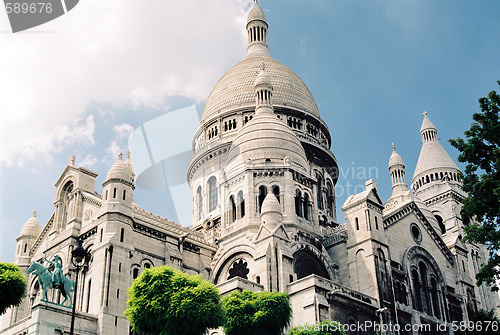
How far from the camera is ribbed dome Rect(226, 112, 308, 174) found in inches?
2399

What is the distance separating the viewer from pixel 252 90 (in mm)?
76250

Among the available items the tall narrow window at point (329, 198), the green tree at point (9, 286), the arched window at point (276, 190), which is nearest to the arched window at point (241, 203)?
the arched window at point (276, 190)

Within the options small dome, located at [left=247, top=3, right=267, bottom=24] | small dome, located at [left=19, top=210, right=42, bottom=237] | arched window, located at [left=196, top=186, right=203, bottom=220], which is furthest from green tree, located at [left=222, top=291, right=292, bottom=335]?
small dome, located at [left=247, top=3, right=267, bottom=24]

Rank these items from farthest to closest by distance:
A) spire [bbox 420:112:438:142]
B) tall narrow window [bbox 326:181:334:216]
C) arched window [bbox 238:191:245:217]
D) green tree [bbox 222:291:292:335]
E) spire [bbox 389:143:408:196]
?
spire [bbox 420:112:438:142] → spire [bbox 389:143:408:196] → tall narrow window [bbox 326:181:334:216] → arched window [bbox 238:191:245:217] → green tree [bbox 222:291:292:335]

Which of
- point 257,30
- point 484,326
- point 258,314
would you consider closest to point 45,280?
point 258,314

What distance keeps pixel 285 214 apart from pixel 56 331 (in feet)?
73.5

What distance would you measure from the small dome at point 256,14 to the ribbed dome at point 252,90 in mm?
7878

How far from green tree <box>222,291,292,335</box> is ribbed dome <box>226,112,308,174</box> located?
783 inches

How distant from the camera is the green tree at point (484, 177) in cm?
3594

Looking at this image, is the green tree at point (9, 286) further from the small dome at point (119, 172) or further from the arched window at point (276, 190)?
the arched window at point (276, 190)

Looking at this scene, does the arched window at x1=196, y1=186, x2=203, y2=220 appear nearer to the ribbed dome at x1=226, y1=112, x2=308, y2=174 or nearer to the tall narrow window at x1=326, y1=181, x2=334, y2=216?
the ribbed dome at x1=226, y1=112, x2=308, y2=174

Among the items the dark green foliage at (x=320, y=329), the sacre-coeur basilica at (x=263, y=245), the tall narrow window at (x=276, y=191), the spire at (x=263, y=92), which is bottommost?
the dark green foliage at (x=320, y=329)

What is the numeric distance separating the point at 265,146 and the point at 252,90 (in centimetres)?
1660

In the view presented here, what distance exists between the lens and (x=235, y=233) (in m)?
56.6
